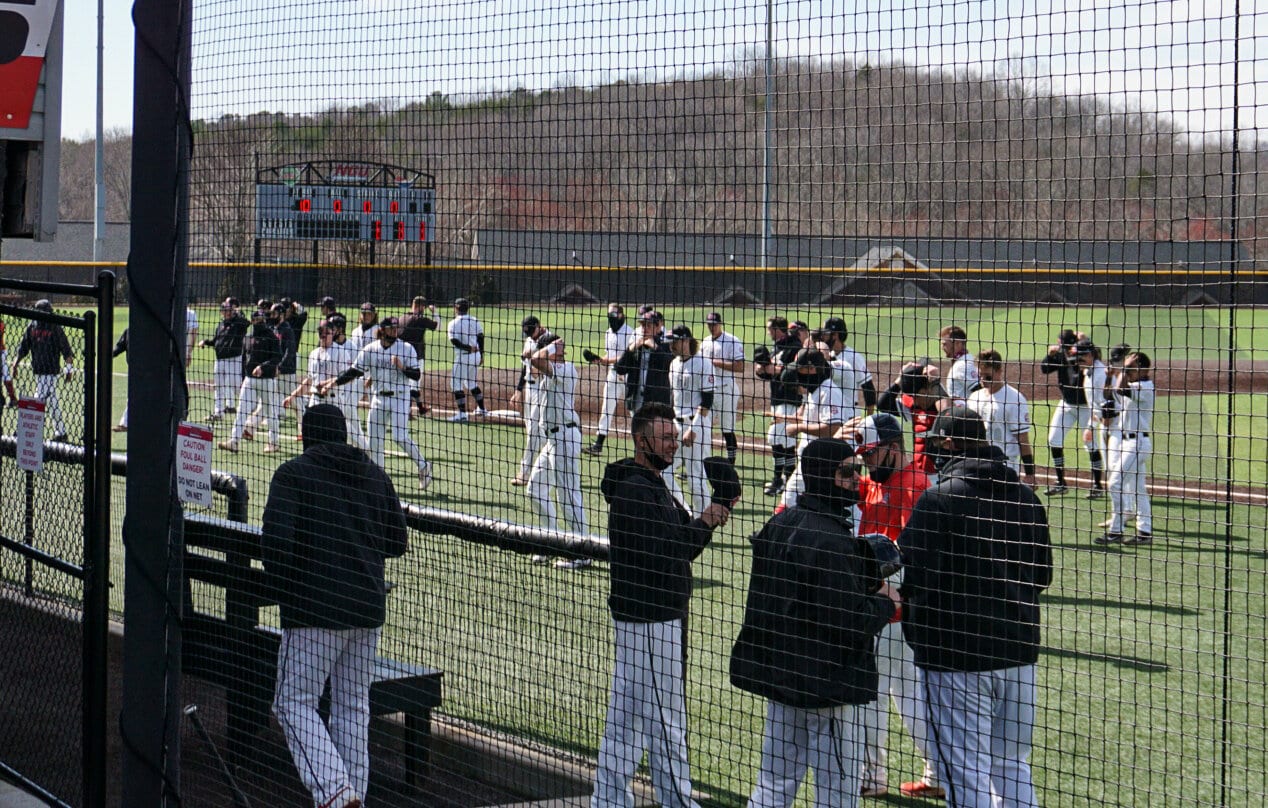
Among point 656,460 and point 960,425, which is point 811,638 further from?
point 656,460

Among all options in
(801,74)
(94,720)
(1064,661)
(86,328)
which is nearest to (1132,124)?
(801,74)

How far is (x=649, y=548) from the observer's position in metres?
5.58

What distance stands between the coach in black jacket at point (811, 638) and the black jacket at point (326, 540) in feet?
5.61

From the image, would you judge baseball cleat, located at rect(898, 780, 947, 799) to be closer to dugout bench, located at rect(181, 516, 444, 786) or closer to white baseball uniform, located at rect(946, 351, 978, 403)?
dugout bench, located at rect(181, 516, 444, 786)

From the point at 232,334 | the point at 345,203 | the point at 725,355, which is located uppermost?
the point at 345,203

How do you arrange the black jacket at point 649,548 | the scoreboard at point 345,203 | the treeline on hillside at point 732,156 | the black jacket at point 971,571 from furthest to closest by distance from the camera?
the black jacket at point 649,548 < the scoreboard at point 345,203 < the black jacket at point 971,571 < the treeline on hillside at point 732,156

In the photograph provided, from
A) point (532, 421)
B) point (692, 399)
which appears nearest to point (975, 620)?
point (532, 421)

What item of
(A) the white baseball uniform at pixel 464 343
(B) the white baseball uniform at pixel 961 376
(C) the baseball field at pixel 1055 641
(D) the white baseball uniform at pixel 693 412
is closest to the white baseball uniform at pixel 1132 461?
(C) the baseball field at pixel 1055 641

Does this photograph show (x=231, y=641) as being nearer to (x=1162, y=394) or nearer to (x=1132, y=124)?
(x=1132, y=124)

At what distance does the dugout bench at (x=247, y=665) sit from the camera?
19.6 feet

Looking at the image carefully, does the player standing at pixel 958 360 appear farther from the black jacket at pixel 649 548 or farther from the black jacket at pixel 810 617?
the black jacket at pixel 810 617

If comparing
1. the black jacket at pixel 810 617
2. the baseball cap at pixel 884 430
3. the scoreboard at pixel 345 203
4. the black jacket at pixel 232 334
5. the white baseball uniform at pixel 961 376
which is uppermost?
the scoreboard at pixel 345 203

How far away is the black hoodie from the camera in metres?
5.55

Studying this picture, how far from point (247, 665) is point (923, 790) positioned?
3363mm
